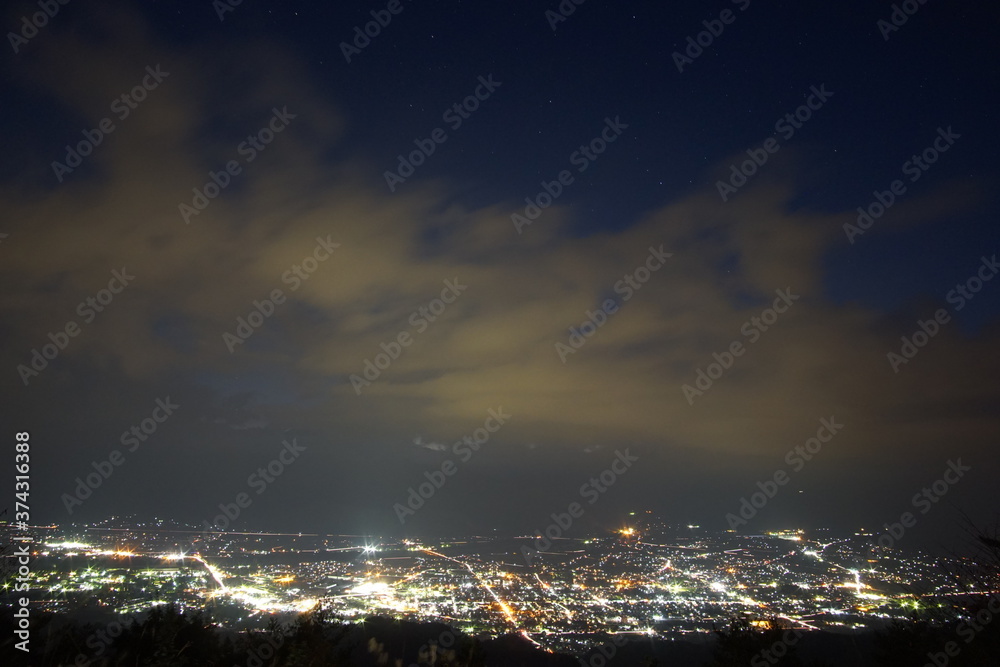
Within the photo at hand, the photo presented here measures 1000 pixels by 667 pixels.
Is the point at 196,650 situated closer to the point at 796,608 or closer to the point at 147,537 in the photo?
the point at 796,608

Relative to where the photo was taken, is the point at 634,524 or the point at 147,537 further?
the point at 634,524

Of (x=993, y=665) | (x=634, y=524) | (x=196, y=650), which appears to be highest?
(x=993, y=665)

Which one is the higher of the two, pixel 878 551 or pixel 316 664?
pixel 316 664

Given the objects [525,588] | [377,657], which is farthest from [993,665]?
[525,588]

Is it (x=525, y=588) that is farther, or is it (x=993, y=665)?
(x=525, y=588)

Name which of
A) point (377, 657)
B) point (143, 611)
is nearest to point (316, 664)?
point (377, 657)

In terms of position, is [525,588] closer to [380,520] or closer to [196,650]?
[196,650]

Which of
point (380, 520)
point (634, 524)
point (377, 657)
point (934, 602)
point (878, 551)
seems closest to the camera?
point (934, 602)

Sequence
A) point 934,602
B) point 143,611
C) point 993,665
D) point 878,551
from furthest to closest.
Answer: point 878,551, point 143,611, point 934,602, point 993,665

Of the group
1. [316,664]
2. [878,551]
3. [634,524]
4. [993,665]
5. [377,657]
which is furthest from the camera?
[634,524]
